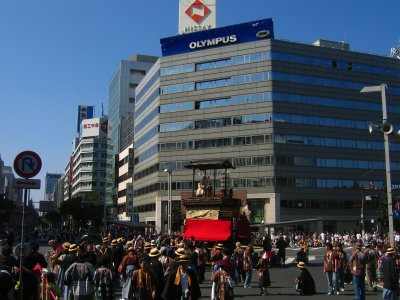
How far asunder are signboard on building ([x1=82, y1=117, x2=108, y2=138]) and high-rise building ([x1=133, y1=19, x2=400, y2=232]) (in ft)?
206

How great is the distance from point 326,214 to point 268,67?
2187 centimetres

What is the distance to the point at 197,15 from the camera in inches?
2916

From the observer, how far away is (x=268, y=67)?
6681 centimetres

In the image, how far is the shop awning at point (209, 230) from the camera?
27.8 meters

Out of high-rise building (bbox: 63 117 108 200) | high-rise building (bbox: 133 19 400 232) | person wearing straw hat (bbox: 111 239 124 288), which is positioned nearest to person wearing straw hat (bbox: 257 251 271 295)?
person wearing straw hat (bbox: 111 239 124 288)

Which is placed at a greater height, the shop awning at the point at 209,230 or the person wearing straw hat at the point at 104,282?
the shop awning at the point at 209,230

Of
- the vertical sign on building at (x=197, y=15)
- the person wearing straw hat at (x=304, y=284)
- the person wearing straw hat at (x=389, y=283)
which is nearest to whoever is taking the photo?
the person wearing straw hat at (x=389, y=283)

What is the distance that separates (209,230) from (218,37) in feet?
155

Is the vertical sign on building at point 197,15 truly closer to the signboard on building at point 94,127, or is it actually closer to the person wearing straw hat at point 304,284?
the person wearing straw hat at point 304,284

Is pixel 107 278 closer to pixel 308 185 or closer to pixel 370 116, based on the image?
pixel 308 185

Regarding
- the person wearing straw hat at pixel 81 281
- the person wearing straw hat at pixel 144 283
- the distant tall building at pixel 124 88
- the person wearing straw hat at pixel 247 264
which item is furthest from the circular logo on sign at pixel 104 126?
the person wearing straw hat at pixel 144 283

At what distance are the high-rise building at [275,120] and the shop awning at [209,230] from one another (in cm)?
3693

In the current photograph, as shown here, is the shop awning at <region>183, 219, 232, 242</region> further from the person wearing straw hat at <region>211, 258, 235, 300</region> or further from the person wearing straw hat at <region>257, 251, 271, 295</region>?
the person wearing straw hat at <region>211, 258, 235, 300</region>

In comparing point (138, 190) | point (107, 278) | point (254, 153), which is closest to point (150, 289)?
point (107, 278)
